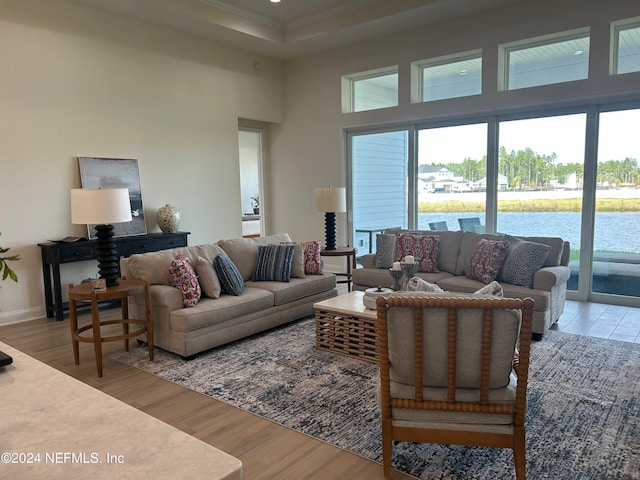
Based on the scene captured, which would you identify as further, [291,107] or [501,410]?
[291,107]

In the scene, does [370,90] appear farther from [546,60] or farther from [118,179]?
[118,179]

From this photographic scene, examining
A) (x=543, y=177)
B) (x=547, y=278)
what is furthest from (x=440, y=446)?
(x=543, y=177)

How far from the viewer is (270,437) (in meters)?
2.56

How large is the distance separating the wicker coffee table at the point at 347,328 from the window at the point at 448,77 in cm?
360

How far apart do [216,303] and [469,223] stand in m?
3.79

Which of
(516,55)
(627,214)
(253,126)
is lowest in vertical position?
(627,214)

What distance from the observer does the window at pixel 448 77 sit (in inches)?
233

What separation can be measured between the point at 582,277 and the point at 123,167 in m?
5.78

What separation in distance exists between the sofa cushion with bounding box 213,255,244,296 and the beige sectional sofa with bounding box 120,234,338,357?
65mm

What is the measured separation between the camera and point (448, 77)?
6156mm

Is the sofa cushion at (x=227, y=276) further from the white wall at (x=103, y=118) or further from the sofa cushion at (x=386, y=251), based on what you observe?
the white wall at (x=103, y=118)

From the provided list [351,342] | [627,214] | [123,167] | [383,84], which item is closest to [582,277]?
[627,214]

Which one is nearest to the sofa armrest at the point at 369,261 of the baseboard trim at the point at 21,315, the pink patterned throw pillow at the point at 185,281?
the pink patterned throw pillow at the point at 185,281

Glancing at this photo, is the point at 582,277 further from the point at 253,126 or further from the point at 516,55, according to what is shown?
the point at 253,126
